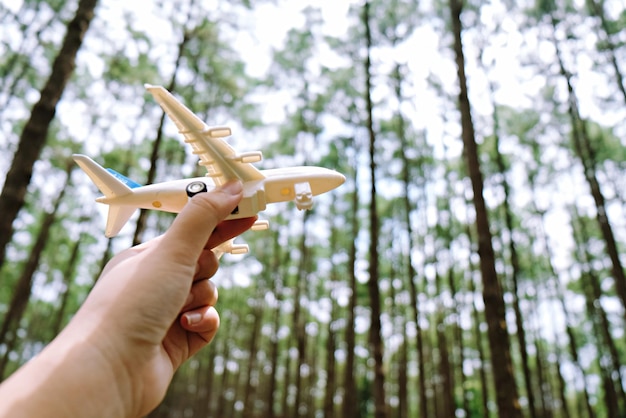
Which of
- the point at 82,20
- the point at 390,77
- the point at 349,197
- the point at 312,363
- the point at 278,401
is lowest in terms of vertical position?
the point at 278,401

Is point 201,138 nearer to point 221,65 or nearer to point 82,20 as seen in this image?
point 82,20

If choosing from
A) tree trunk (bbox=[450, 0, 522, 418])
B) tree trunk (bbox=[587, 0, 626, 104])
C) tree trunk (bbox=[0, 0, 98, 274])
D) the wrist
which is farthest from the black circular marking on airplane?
tree trunk (bbox=[587, 0, 626, 104])

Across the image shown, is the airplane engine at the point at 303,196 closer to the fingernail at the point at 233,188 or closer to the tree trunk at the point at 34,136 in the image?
the fingernail at the point at 233,188

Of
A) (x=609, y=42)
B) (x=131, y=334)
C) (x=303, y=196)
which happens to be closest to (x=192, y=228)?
(x=131, y=334)

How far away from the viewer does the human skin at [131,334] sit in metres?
0.85

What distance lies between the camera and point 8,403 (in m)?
0.77

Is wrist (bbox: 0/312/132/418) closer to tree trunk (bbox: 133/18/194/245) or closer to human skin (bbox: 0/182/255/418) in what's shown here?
human skin (bbox: 0/182/255/418)

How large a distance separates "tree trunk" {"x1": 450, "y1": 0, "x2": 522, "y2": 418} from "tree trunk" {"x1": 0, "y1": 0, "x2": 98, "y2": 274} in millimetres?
5495

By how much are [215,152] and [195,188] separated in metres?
0.17

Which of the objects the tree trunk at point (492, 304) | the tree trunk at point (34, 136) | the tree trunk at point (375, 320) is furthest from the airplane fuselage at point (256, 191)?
the tree trunk at point (375, 320)

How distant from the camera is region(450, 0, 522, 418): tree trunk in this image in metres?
5.54

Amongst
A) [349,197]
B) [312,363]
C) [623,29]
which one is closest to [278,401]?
[312,363]

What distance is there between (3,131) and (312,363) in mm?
23071

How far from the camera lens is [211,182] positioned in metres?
1.83
